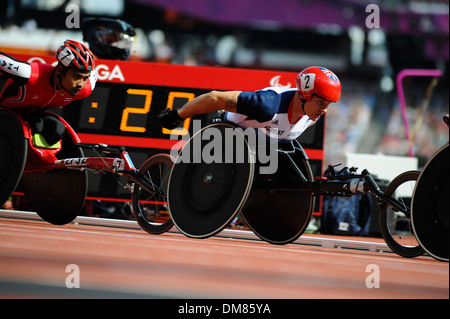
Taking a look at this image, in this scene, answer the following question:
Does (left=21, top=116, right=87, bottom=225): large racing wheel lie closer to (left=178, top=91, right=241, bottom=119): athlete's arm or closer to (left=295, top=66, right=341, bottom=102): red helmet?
(left=178, top=91, right=241, bottom=119): athlete's arm

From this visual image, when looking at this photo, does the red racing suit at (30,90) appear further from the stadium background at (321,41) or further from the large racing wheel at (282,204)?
the stadium background at (321,41)

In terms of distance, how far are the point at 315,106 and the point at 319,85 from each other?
13 cm

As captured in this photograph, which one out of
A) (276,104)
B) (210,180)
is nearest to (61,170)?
(210,180)

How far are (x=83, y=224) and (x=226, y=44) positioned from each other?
15005mm

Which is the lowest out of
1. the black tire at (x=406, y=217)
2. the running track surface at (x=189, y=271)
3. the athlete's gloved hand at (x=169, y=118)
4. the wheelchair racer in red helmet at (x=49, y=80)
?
the running track surface at (x=189, y=271)

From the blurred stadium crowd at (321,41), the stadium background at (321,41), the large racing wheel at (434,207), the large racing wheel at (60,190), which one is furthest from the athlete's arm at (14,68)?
the blurred stadium crowd at (321,41)

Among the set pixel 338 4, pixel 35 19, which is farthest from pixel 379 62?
pixel 35 19

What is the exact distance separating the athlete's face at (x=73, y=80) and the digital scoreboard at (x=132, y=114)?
1.60 m

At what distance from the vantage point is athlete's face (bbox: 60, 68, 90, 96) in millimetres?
4242

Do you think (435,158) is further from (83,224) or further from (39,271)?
(83,224)

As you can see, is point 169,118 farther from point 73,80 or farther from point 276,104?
point 73,80

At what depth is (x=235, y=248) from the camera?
460 centimetres

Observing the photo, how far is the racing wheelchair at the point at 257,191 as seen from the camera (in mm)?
3391

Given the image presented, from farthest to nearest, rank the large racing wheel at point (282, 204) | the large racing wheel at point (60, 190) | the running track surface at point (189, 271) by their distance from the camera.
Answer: the large racing wheel at point (60, 190) < the large racing wheel at point (282, 204) < the running track surface at point (189, 271)
